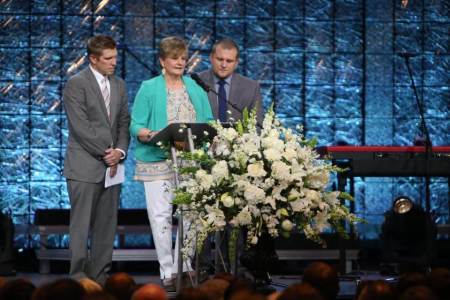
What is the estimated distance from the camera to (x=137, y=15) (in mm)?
9352

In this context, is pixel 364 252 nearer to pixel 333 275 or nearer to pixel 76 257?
pixel 76 257

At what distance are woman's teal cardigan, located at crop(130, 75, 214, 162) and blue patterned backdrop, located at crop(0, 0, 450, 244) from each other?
9.20 feet

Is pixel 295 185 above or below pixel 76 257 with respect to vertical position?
above

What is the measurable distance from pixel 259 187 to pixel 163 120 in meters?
1.40

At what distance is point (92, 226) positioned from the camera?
21.9ft

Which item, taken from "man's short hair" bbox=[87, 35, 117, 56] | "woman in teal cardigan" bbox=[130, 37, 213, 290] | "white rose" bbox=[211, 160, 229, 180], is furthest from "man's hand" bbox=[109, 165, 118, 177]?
"white rose" bbox=[211, 160, 229, 180]

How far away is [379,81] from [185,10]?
1.95 meters

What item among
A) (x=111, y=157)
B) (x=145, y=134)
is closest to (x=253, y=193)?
(x=145, y=134)

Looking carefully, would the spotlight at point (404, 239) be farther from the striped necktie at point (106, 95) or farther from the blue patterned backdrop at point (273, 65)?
the striped necktie at point (106, 95)

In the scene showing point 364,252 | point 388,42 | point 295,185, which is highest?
point 388,42

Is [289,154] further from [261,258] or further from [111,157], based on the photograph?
[111,157]

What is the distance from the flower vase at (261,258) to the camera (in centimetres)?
550

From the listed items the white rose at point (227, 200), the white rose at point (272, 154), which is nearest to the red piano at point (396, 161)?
the white rose at point (272, 154)

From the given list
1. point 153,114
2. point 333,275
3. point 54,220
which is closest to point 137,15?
point 54,220
